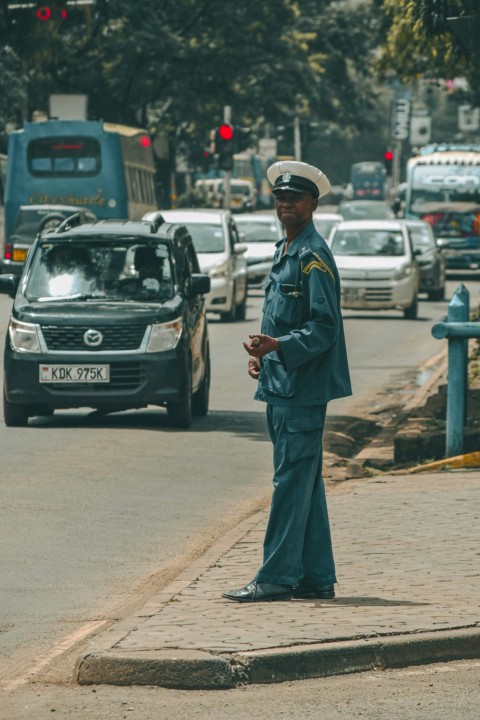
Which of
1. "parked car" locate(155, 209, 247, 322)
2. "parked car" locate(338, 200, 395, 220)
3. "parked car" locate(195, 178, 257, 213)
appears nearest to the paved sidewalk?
"parked car" locate(155, 209, 247, 322)

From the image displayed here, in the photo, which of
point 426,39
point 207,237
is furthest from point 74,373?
point 207,237

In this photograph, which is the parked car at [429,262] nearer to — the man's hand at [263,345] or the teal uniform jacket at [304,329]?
the teal uniform jacket at [304,329]

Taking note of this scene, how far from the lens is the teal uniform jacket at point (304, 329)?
689 cm

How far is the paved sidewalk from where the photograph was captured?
19.7 ft

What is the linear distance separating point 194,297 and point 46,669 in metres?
9.44

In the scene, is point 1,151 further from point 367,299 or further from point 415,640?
point 415,640

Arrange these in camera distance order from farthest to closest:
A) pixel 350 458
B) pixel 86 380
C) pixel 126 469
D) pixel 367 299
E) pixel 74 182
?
pixel 74 182 < pixel 367 299 < pixel 86 380 < pixel 350 458 < pixel 126 469

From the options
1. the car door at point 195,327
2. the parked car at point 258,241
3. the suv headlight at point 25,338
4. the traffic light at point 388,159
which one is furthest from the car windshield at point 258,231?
the traffic light at point 388,159

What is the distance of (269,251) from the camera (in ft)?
121

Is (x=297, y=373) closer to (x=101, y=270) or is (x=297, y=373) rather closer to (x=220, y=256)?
(x=101, y=270)

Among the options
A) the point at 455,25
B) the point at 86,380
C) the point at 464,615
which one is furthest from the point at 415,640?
the point at 86,380

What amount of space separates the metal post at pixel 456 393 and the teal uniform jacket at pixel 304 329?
199 inches

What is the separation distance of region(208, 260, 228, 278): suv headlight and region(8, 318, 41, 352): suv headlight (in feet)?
46.2

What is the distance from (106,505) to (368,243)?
21340 millimetres
